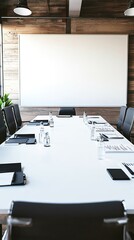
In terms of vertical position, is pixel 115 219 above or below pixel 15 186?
above

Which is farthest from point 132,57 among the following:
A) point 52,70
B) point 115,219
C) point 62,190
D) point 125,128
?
point 115,219

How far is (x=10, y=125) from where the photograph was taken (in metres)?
4.50

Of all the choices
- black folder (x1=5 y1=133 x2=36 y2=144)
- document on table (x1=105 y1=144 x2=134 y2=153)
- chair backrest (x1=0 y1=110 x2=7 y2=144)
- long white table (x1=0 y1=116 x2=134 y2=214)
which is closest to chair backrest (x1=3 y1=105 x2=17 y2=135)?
chair backrest (x1=0 y1=110 x2=7 y2=144)

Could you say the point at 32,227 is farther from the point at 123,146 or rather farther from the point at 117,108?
the point at 117,108

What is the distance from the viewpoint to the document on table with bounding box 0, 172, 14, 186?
158 centimetres

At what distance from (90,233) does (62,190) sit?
586 mm

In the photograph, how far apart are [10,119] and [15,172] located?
2.89m

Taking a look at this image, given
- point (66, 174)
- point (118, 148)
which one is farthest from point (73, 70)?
point (66, 174)

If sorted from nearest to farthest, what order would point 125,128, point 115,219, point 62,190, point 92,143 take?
point 115,219 → point 62,190 → point 92,143 → point 125,128

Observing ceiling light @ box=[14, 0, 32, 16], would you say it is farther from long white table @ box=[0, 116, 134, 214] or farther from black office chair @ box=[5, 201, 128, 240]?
black office chair @ box=[5, 201, 128, 240]

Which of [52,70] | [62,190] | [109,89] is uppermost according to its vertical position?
[52,70]

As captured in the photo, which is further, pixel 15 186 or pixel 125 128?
pixel 125 128

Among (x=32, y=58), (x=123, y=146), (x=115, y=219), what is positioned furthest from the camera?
(x=32, y=58)

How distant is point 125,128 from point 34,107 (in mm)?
3307
